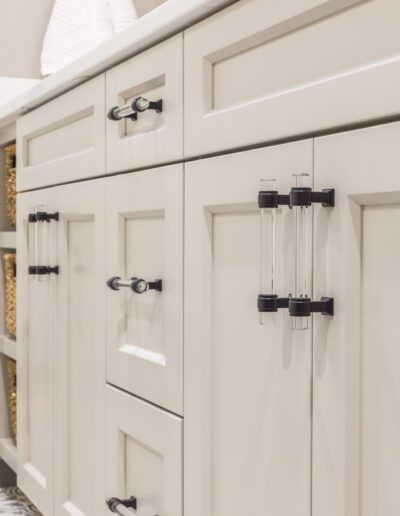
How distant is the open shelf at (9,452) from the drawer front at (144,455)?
0.67 m

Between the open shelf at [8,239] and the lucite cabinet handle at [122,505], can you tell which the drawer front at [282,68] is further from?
the open shelf at [8,239]

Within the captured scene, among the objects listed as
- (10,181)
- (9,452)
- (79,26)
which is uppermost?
(79,26)

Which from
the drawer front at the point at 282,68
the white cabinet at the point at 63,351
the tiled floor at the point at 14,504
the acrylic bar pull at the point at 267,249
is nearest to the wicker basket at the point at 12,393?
the tiled floor at the point at 14,504

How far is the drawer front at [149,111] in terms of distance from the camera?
972 mm

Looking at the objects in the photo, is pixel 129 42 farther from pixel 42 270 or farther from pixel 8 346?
pixel 8 346

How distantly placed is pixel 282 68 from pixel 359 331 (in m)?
0.28

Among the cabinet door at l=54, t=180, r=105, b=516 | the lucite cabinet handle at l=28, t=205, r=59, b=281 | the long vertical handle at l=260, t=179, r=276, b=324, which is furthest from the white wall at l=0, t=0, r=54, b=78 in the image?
the long vertical handle at l=260, t=179, r=276, b=324

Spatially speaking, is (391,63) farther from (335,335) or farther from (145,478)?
(145,478)

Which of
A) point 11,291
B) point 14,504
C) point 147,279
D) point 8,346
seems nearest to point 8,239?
point 11,291

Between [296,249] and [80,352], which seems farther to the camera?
[80,352]

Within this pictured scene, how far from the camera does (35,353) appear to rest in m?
1.56

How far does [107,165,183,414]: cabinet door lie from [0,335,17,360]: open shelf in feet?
2.14

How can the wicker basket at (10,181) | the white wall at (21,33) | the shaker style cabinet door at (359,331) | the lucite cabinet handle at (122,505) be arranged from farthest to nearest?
the white wall at (21,33), the wicker basket at (10,181), the lucite cabinet handle at (122,505), the shaker style cabinet door at (359,331)

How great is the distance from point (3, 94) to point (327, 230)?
1616 mm
